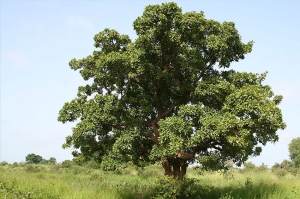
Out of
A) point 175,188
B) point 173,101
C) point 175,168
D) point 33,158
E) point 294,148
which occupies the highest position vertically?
point 294,148

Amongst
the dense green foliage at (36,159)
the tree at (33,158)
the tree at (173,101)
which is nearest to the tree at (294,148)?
the dense green foliage at (36,159)

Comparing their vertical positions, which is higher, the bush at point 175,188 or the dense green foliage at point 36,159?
the dense green foliage at point 36,159

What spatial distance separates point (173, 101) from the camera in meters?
15.3

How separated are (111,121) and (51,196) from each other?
4637 mm

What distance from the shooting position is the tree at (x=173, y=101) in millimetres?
12008

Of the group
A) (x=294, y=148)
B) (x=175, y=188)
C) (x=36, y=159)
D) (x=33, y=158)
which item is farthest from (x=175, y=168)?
(x=36, y=159)

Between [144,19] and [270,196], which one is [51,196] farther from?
[270,196]

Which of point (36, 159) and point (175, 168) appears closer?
point (175, 168)

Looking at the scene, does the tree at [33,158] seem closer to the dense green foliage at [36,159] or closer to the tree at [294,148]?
the dense green foliage at [36,159]

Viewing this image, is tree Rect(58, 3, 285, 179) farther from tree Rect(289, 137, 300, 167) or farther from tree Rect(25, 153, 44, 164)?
tree Rect(25, 153, 44, 164)

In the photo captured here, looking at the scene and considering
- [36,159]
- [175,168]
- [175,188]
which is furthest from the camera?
[36,159]

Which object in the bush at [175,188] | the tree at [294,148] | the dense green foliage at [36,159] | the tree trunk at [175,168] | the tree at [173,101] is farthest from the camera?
the dense green foliage at [36,159]

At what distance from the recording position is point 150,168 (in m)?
36.0

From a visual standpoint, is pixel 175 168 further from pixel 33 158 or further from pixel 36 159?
pixel 36 159
